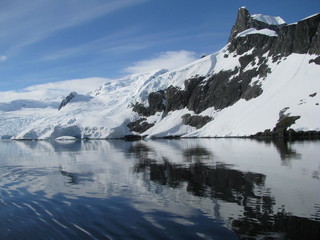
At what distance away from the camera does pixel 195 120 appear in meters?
179

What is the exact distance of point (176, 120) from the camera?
188m

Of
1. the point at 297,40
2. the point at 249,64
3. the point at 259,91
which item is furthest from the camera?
the point at 249,64

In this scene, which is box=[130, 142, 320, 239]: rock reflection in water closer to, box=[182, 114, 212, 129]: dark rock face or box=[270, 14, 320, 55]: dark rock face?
box=[270, 14, 320, 55]: dark rock face

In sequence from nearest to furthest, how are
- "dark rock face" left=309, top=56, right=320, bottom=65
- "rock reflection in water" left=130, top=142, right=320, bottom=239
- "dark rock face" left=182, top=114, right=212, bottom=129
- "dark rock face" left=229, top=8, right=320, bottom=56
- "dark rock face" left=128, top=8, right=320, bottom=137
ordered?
"rock reflection in water" left=130, top=142, right=320, bottom=239, "dark rock face" left=309, top=56, right=320, bottom=65, "dark rock face" left=229, top=8, right=320, bottom=56, "dark rock face" left=128, top=8, right=320, bottom=137, "dark rock face" left=182, top=114, right=212, bottom=129

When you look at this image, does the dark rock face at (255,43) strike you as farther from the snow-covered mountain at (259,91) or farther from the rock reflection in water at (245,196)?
the rock reflection in water at (245,196)

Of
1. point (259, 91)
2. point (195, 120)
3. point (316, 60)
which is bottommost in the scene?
point (195, 120)

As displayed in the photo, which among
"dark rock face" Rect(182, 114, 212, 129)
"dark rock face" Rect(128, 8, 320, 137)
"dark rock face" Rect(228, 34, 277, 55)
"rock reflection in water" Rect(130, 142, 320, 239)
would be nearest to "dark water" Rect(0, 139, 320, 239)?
"rock reflection in water" Rect(130, 142, 320, 239)

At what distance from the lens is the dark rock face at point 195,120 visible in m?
173

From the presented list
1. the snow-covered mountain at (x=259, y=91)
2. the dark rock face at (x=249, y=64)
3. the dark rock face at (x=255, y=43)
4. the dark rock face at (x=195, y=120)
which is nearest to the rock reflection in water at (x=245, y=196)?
the snow-covered mountain at (x=259, y=91)

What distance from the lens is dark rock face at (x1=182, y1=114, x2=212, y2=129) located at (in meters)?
173

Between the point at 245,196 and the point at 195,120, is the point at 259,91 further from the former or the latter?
the point at 245,196

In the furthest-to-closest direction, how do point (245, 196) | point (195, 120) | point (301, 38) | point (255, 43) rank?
point (255, 43) → point (195, 120) → point (301, 38) → point (245, 196)

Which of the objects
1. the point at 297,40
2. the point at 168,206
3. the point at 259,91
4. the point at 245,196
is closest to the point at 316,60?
the point at 297,40

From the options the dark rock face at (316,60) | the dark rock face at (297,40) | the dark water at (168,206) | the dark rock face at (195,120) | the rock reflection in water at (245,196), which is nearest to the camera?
the rock reflection in water at (245,196)
